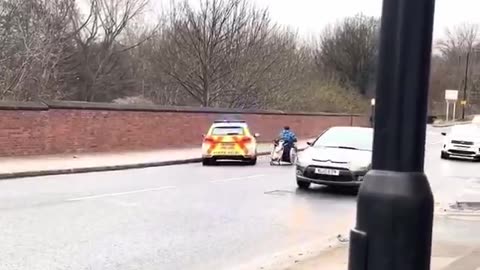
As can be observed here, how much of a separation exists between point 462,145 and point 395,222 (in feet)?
92.7

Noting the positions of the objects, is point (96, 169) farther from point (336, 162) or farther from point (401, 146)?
point (401, 146)

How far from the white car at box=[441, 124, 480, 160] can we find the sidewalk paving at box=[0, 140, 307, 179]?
11.1m

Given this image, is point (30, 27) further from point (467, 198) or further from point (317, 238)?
point (317, 238)

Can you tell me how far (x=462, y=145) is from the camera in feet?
94.5

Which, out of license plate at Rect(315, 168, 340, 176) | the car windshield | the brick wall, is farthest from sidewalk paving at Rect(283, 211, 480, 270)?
the brick wall

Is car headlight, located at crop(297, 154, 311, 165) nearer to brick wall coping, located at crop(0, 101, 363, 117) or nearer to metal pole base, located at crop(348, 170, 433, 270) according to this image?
brick wall coping, located at crop(0, 101, 363, 117)

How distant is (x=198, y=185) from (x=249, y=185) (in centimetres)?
122

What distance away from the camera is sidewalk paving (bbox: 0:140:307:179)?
16.7 m

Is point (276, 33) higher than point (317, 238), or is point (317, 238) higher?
point (276, 33)

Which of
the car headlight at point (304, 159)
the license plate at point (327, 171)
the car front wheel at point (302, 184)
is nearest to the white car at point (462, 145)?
the car front wheel at point (302, 184)

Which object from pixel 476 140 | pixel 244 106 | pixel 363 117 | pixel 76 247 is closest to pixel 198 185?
pixel 76 247

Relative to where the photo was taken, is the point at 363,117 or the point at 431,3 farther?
the point at 363,117

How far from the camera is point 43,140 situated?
21.0 meters

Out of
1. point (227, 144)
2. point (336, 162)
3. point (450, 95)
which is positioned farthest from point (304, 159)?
point (450, 95)
